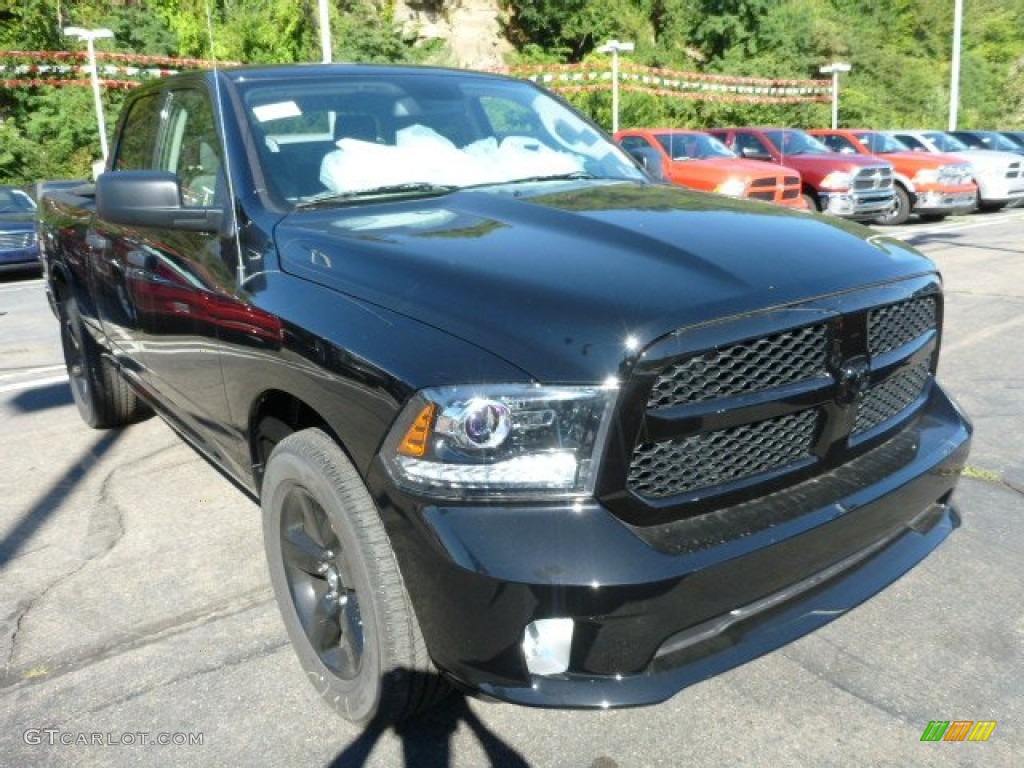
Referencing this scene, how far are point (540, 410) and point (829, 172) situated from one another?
46.1ft

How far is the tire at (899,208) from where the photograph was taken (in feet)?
51.8

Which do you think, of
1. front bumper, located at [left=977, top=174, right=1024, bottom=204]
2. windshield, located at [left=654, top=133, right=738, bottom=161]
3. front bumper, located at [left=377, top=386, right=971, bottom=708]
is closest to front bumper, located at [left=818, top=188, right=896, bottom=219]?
windshield, located at [left=654, top=133, right=738, bottom=161]

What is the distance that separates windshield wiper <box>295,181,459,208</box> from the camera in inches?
116

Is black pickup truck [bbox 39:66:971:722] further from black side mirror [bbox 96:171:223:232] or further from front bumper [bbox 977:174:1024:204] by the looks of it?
front bumper [bbox 977:174:1024:204]

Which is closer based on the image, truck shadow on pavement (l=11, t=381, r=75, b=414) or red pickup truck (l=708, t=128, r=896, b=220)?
truck shadow on pavement (l=11, t=381, r=75, b=414)

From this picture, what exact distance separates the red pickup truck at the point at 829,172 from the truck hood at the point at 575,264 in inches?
496

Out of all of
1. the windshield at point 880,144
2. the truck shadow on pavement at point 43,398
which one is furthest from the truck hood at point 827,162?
the truck shadow on pavement at point 43,398

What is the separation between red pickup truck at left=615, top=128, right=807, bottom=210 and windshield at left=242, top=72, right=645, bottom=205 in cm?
845

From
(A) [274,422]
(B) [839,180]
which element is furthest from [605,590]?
(B) [839,180]

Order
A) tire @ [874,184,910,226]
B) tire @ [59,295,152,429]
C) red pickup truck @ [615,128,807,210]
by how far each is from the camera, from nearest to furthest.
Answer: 1. tire @ [59,295,152,429]
2. red pickup truck @ [615,128,807,210]
3. tire @ [874,184,910,226]

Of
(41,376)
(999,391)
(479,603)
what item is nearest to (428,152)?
(479,603)

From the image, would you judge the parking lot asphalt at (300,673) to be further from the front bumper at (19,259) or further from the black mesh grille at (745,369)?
the front bumper at (19,259)

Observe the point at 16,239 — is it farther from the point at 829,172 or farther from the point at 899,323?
the point at 899,323

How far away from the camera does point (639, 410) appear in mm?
1961
